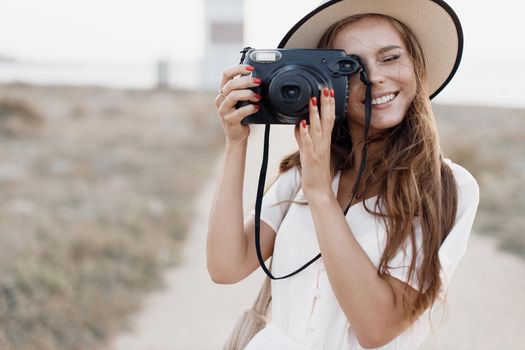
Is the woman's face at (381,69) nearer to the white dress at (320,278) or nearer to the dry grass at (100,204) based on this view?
the white dress at (320,278)

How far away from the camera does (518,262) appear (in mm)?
4266

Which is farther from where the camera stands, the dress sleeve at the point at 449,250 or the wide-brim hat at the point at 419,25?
the wide-brim hat at the point at 419,25

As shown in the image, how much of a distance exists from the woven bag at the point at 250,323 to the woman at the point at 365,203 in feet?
0.20

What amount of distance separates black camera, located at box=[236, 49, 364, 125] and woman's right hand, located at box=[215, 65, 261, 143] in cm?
2

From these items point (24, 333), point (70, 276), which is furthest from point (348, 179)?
point (70, 276)

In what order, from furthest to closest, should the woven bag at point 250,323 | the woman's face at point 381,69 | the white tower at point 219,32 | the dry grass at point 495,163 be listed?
the white tower at point 219,32 < the dry grass at point 495,163 < the woven bag at point 250,323 < the woman's face at point 381,69

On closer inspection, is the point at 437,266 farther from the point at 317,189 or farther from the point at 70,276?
the point at 70,276

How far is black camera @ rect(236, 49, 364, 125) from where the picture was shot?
1.14 m

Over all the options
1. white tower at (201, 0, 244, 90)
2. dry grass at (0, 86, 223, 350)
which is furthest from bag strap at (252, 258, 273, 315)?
white tower at (201, 0, 244, 90)

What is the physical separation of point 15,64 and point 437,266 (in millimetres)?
23005

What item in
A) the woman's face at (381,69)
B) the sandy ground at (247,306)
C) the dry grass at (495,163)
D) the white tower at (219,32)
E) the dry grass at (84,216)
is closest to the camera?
the woman's face at (381,69)

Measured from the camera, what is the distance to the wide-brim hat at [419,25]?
1.25 m

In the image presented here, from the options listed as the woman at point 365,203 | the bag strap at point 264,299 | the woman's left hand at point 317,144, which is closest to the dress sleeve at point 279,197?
the woman at point 365,203

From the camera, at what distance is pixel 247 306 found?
3.69 m
